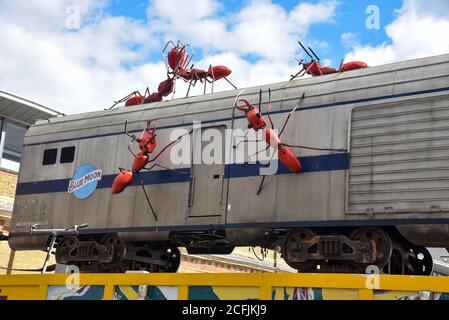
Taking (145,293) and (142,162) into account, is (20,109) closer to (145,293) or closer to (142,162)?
(142,162)

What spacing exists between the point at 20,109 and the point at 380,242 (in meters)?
21.6

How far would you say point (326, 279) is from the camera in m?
5.77

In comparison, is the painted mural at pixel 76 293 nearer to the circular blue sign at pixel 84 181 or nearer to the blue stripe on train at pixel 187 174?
the blue stripe on train at pixel 187 174

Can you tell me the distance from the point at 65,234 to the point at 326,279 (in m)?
7.80

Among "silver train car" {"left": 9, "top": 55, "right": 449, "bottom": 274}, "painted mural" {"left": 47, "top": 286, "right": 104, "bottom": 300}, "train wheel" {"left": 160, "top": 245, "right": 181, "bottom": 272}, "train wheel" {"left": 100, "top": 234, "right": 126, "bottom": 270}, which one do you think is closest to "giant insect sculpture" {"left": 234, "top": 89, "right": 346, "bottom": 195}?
"silver train car" {"left": 9, "top": 55, "right": 449, "bottom": 274}

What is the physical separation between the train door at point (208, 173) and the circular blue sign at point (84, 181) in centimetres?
235

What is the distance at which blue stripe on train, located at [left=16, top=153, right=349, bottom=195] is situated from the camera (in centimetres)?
954

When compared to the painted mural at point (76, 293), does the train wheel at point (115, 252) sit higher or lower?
higher

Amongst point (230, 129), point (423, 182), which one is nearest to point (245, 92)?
point (230, 129)

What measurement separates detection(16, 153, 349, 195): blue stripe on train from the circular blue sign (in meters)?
0.14

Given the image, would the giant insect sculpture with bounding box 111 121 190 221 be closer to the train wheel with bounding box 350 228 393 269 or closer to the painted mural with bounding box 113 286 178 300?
the train wheel with bounding box 350 228 393 269

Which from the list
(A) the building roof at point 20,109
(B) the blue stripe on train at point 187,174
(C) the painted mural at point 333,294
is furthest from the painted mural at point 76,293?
(A) the building roof at point 20,109

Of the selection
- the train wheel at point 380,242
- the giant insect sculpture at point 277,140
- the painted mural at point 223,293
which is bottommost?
the painted mural at point 223,293

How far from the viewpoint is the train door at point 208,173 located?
10539 millimetres
